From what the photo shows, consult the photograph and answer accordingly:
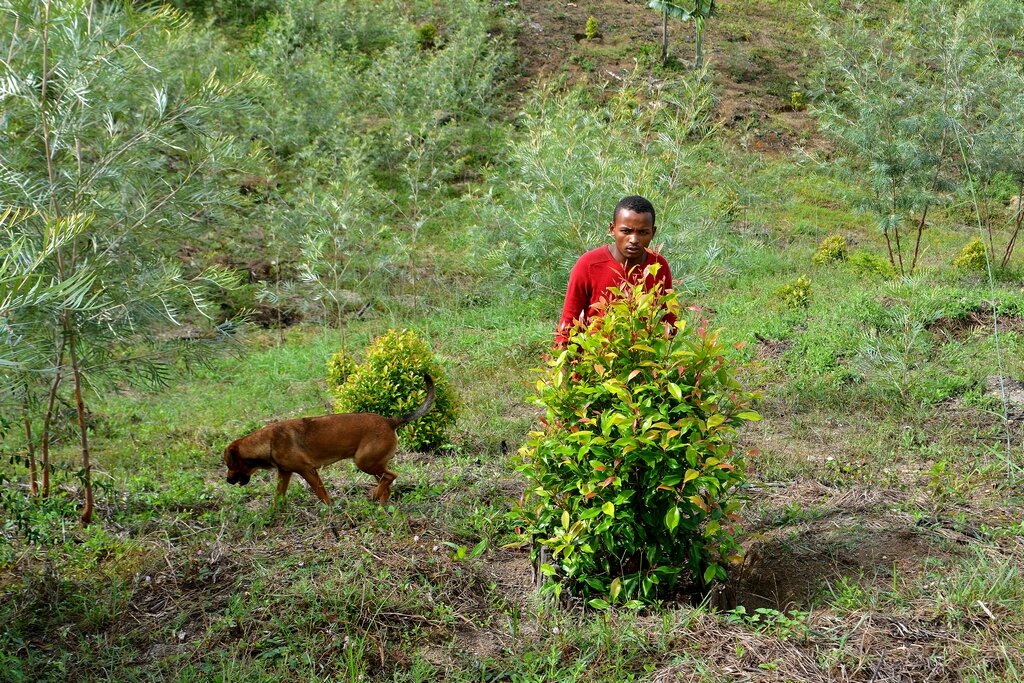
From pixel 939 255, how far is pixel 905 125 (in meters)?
3.80

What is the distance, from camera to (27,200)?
14.9 feet

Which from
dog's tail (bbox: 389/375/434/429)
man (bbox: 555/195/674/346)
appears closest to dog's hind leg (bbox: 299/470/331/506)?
dog's tail (bbox: 389/375/434/429)

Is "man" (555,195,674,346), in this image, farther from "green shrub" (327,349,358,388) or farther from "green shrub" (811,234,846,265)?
"green shrub" (811,234,846,265)

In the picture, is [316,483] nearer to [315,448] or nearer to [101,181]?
[315,448]

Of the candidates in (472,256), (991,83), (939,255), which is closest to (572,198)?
(472,256)

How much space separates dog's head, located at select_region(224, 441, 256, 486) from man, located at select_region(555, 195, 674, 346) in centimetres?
187

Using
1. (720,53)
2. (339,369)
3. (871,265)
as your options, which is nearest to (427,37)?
(720,53)

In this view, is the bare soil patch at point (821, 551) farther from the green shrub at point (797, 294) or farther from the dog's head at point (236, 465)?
the green shrub at point (797, 294)

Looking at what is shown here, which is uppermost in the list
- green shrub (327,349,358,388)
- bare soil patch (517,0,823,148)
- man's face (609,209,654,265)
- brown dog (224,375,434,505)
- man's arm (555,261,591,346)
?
bare soil patch (517,0,823,148)

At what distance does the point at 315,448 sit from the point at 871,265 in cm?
1115

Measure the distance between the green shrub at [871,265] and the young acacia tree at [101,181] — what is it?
1062 centimetres

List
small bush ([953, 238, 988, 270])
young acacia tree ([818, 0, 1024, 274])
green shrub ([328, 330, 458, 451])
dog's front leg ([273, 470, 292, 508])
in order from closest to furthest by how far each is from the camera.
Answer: dog's front leg ([273, 470, 292, 508])
green shrub ([328, 330, 458, 451])
young acacia tree ([818, 0, 1024, 274])
small bush ([953, 238, 988, 270])

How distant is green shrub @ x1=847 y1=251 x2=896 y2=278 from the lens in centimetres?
1280

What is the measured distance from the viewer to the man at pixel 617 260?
4.39 m
